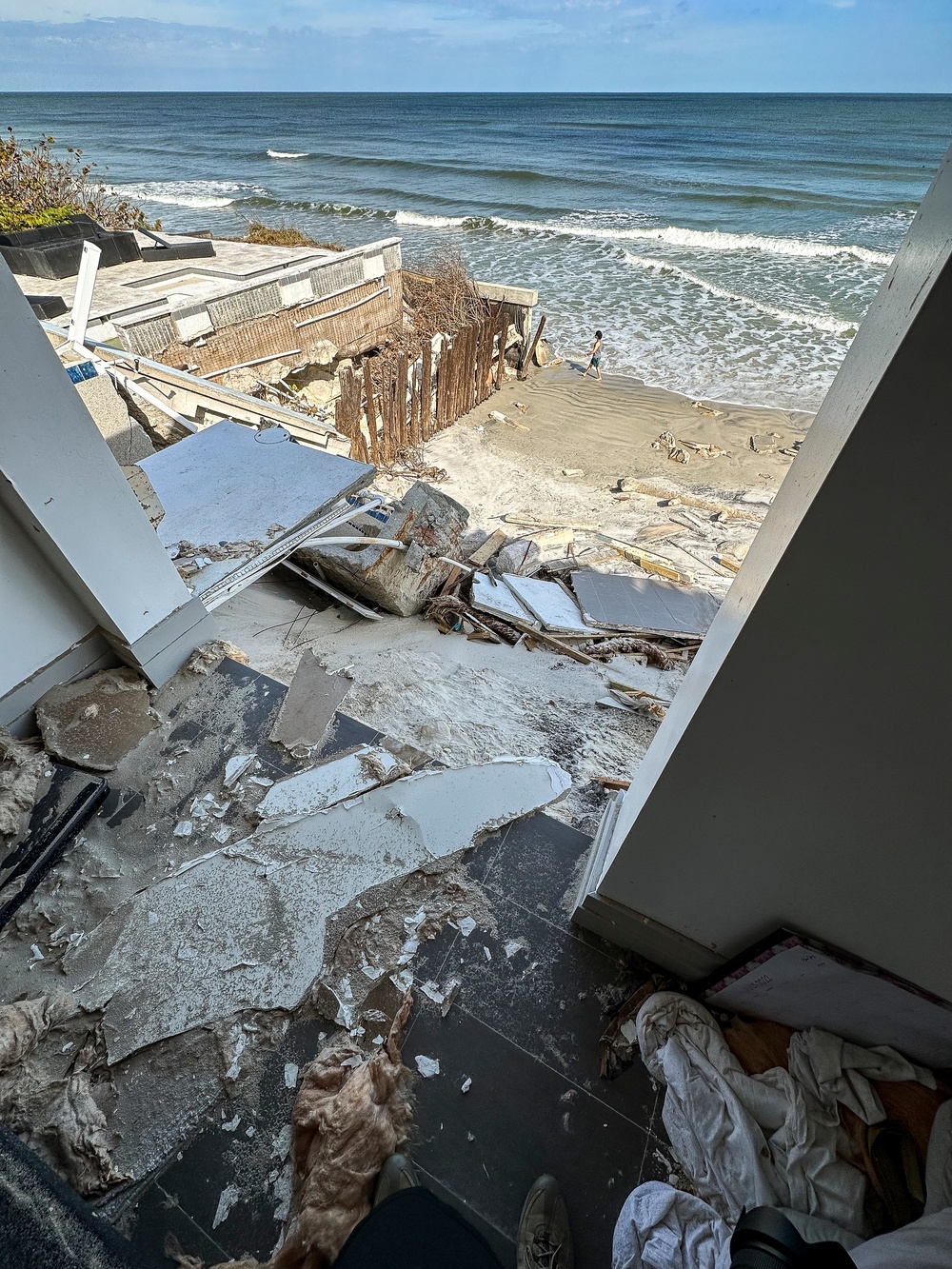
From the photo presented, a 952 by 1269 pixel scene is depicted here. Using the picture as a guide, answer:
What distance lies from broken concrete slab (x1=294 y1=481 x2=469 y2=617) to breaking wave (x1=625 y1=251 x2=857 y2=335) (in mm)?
12230

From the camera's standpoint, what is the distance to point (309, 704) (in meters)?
3.14

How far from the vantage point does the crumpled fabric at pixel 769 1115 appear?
1.70 metres

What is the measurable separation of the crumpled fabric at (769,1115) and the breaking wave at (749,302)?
1452 cm

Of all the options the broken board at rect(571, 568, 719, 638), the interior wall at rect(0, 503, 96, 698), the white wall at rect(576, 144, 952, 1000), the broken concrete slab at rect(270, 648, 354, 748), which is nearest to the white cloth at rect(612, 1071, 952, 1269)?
the white wall at rect(576, 144, 952, 1000)

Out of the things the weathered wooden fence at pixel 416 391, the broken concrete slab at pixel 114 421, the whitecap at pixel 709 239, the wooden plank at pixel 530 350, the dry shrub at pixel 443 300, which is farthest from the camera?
the whitecap at pixel 709 239

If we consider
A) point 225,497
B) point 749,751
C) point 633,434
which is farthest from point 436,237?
point 749,751

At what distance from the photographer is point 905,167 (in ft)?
83.4

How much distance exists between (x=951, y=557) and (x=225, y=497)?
3845 millimetres

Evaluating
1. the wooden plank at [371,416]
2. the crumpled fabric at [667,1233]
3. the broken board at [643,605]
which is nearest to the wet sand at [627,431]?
the wooden plank at [371,416]

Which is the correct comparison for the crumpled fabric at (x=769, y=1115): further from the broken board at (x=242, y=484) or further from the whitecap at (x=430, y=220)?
the whitecap at (x=430, y=220)

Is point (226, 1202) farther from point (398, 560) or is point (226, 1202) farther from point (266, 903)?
point (398, 560)

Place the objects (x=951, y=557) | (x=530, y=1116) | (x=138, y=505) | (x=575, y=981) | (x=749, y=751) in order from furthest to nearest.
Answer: (x=138, y=505) → (x=575, y=981) → (x=530, y=1116) → (x=749, y=751) → (x=951, y=557)

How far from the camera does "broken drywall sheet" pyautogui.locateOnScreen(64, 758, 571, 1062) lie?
2135 millimetres

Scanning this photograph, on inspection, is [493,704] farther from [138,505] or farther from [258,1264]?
[258,1264]
